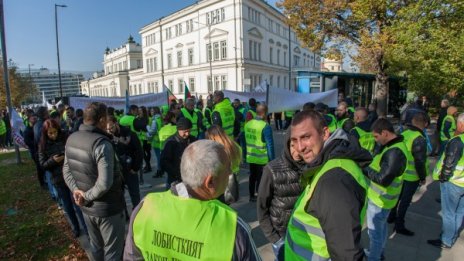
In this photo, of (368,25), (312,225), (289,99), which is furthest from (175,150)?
(368,25)

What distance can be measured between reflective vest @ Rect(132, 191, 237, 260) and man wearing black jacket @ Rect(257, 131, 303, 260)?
1.36 meters

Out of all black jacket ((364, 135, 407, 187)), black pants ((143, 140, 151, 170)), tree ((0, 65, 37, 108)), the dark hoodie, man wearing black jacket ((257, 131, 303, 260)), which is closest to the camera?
the dark hoodie

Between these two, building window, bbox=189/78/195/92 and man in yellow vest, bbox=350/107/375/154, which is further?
building window, bbox=189/78/195/92

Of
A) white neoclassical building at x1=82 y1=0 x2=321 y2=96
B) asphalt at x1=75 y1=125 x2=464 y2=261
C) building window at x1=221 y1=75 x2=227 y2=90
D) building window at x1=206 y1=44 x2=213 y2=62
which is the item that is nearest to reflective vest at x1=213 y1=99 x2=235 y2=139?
asphalt at x1=75 y1=125 x2=464 y2=261

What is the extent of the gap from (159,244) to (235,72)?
45009 millimetres

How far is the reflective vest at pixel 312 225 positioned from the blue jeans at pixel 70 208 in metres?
3.94

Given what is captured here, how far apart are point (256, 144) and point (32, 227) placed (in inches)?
162

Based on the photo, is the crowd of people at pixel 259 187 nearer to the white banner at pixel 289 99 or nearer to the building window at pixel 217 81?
the white banner at pixel 289 99

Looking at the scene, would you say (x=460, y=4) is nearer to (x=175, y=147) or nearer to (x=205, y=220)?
(x=175, y=147)

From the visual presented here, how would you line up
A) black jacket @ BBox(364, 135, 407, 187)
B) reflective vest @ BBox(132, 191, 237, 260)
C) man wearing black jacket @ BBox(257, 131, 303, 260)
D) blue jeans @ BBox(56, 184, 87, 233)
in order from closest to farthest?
reflective vest @ BBox(132, 191, 237, 260) → man wearing black jacket @ BBox(257, 131, 303, 260) → black jacket @ BBox(364, 135, 407, 187) → blue jeans @ BBox(56, 184, 87, 233)

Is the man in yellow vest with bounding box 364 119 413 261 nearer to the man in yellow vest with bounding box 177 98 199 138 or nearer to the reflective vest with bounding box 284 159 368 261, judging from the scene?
the reflective vest with bounding box 284 159 368 261

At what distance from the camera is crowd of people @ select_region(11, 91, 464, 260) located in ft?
4.74

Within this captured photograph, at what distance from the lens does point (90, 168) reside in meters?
3.04

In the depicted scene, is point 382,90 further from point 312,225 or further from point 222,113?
point 312,225
